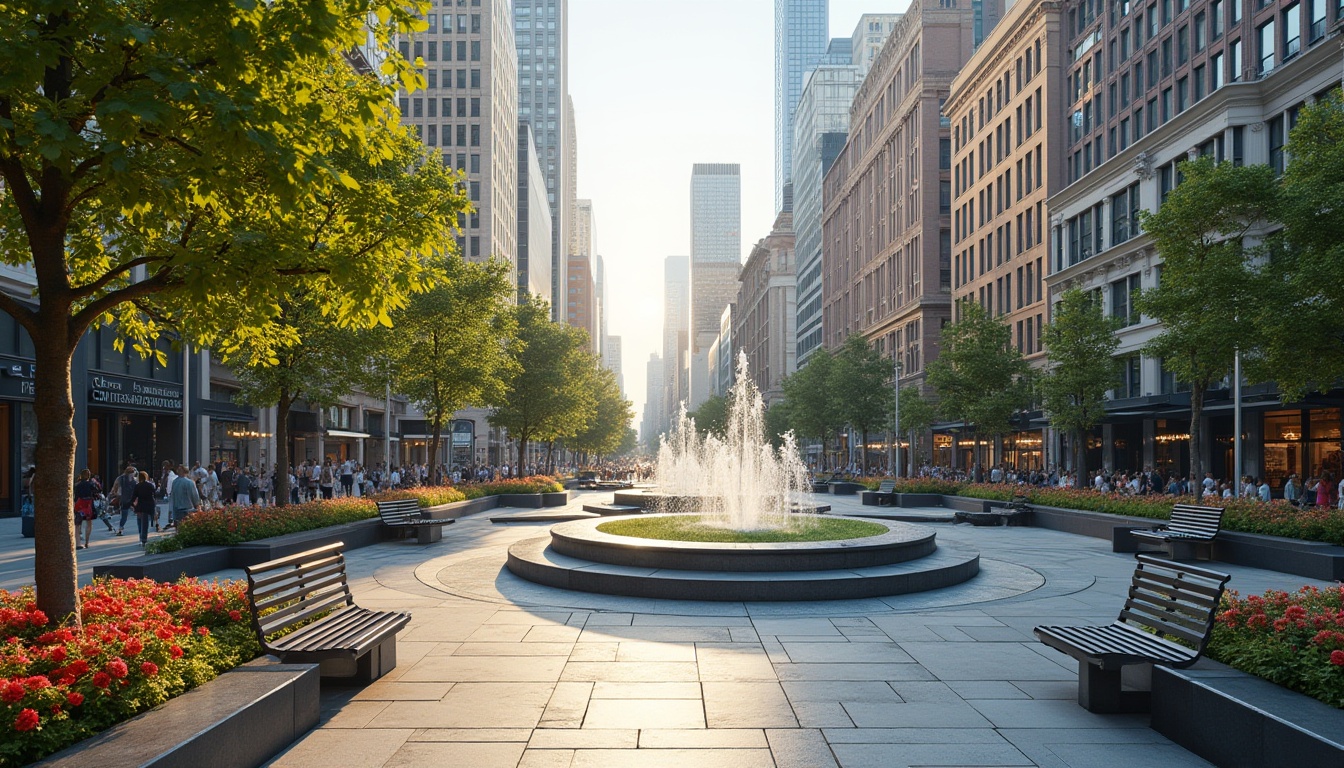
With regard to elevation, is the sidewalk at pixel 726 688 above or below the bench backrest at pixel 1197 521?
below

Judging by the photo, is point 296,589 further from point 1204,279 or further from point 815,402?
point 815,402

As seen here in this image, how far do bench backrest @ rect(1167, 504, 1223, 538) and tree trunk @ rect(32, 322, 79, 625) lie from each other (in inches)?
758

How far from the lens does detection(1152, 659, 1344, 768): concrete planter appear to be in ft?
18.2

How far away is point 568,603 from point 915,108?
78712mm

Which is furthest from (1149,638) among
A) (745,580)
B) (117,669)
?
(117,669)

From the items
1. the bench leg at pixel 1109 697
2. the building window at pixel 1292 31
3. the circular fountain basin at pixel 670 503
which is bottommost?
the circular fountain basin at pixel 670 503

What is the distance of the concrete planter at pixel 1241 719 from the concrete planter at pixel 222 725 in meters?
6.35

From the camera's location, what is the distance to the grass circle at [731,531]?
1692cm

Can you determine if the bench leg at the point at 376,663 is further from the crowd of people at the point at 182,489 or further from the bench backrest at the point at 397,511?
the crowd of people at the point at 182,489

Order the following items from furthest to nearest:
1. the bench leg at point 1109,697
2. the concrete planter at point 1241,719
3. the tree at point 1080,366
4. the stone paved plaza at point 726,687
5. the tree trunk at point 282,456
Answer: the tree at point 1080,366, the tree trunk at point 282,456, the bench leg at point 1109,697, the stone paved plaza at point 726,687, the concrete planter at point 1241,719

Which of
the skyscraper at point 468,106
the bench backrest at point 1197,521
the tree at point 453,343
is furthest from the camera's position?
the skyscraper at point 468,106

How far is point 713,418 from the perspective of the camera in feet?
437

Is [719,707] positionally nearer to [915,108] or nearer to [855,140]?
Answer: [915,108]

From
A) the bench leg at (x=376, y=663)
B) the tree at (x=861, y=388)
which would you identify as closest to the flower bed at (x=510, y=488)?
the bench leg at (x=376, y=663)
